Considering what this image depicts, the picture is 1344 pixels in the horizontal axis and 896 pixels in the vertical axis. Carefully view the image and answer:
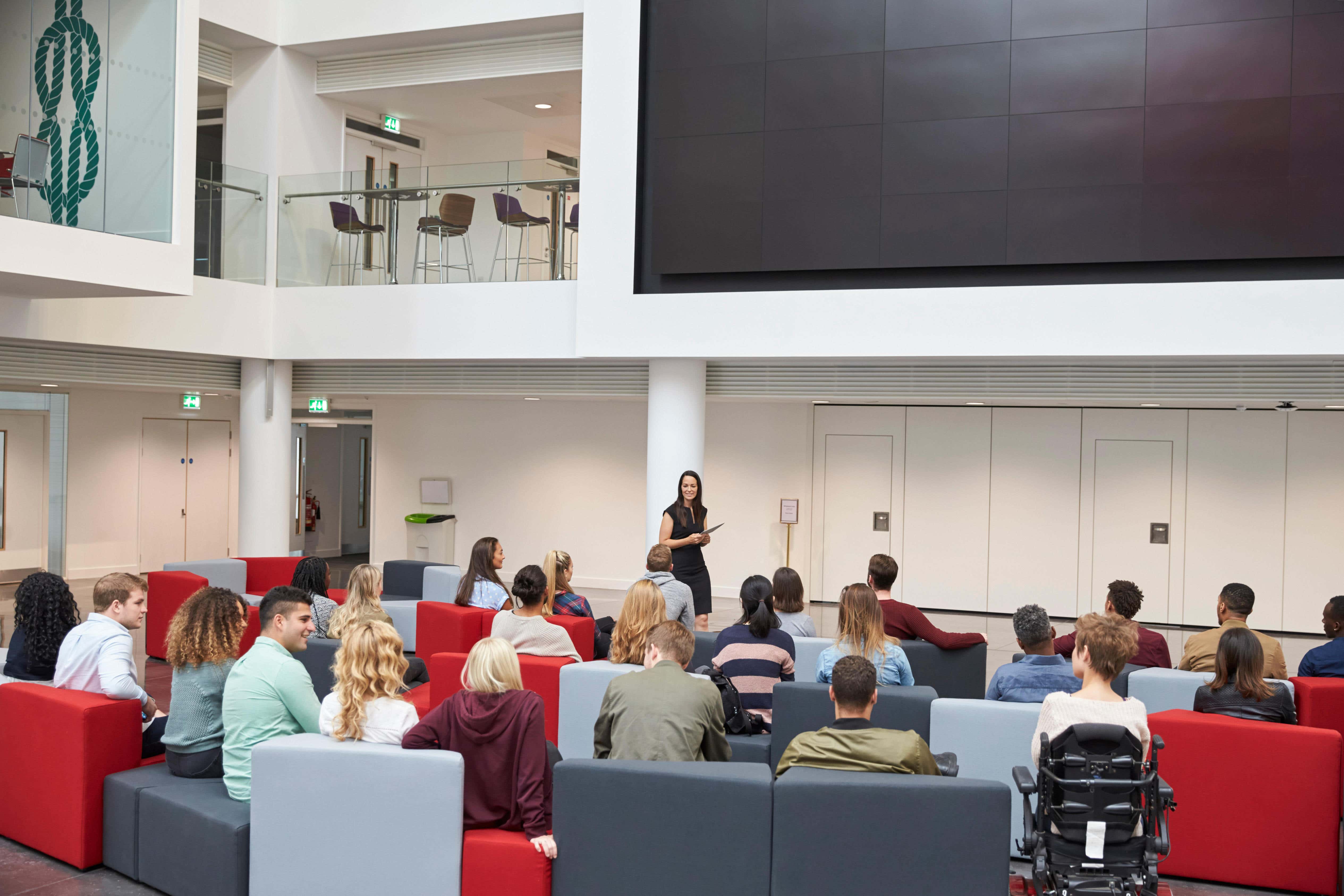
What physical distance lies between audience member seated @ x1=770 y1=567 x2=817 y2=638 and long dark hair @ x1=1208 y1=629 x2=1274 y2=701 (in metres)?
2.41

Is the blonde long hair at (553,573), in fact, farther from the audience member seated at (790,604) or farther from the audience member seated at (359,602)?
the audience member seated at (790,604)

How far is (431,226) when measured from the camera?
492 inches

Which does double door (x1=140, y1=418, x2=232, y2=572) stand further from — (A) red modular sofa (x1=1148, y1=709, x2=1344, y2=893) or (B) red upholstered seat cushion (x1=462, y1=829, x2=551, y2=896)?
(A) red modular sofa (x1=1148, y1=709, x2=1344, y2=893)

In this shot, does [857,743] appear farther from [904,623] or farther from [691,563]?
[691,563]

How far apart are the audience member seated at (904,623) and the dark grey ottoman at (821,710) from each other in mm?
1605

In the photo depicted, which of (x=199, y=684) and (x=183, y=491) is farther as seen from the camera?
(x=183, y=491)

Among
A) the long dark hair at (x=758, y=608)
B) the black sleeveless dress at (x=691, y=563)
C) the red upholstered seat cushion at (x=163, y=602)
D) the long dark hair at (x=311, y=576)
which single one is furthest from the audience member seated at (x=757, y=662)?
the red upholstered seat cushion at (x=163, y=602)

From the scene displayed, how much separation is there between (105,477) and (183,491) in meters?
1.24

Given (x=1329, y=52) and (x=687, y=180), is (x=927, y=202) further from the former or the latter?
(x=1329, y=52)

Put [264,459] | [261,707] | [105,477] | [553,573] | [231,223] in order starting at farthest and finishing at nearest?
1. [105,477]
2. [264,459]
3. [231,223]
4. [553,573]
5. [261,707]

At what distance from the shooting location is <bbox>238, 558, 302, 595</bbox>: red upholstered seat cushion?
35.5ft

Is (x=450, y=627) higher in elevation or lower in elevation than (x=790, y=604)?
lower

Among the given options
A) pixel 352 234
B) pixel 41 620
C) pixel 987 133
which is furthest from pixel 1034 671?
pixel 352 234

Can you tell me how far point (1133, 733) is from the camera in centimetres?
416
